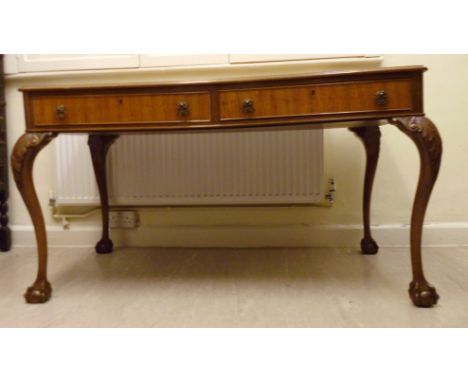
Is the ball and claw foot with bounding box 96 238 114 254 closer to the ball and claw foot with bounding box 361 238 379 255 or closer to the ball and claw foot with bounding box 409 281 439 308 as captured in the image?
the ball and claw foot with bounding box 361 238 379 255

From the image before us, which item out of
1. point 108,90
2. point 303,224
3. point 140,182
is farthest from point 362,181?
point 108,90

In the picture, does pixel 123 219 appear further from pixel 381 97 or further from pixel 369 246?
pixel 381 97

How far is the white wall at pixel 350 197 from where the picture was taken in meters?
2.13

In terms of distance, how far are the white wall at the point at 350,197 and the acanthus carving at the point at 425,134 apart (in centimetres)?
89

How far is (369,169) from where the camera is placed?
200 cm

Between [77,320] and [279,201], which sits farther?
[279,201]

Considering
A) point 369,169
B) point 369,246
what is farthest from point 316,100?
point 369,246

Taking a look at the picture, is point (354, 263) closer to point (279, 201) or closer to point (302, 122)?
point (279, 201)

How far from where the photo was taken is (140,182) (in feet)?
7.28

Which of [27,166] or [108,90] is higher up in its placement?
[108,90]

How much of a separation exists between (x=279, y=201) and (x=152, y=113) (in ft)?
3.23

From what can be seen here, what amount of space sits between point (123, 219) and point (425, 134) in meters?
1.65

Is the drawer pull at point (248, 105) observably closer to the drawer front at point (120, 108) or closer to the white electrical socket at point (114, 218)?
the drawer front at point (120, 108)

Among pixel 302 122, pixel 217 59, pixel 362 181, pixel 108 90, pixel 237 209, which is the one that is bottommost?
pixel 237 209
